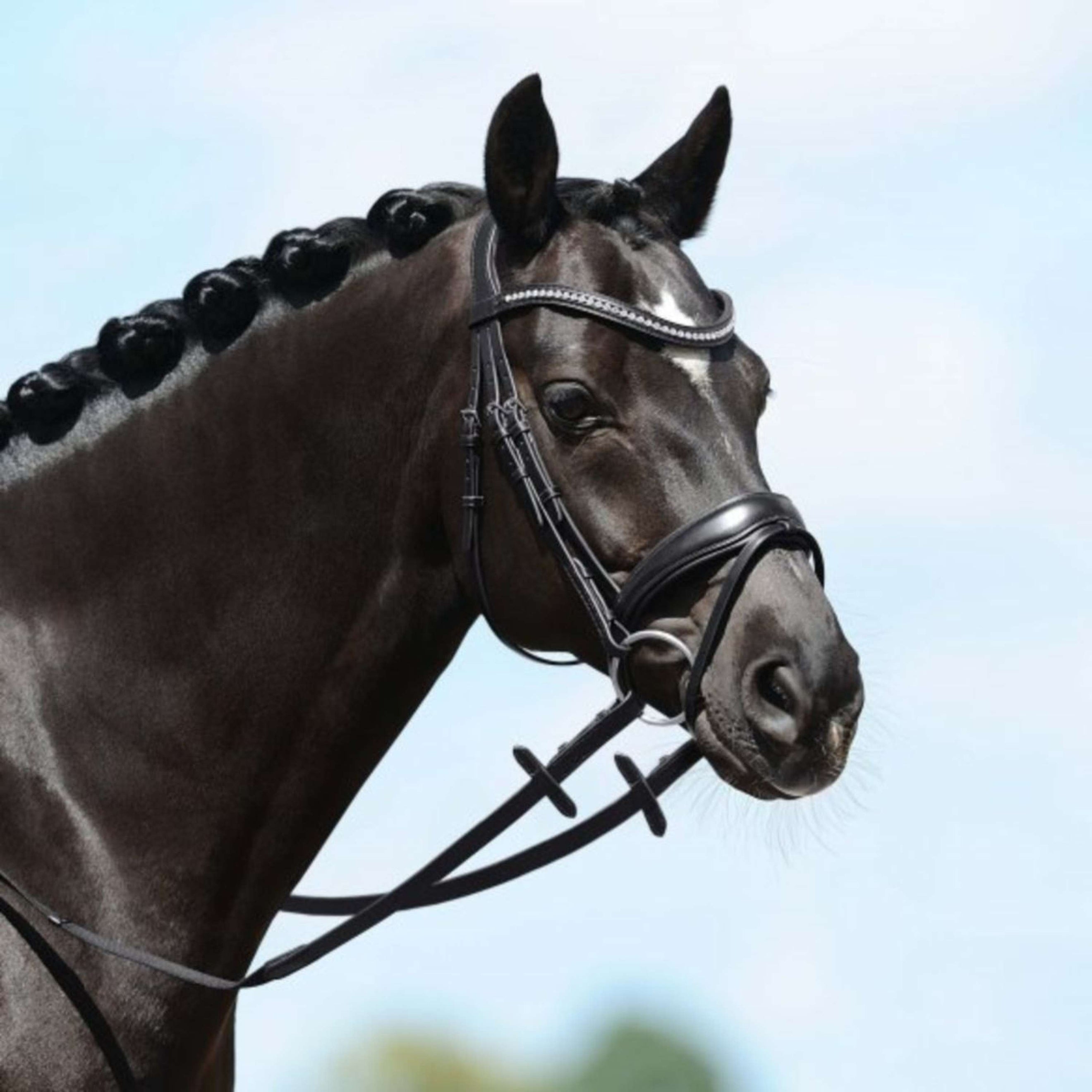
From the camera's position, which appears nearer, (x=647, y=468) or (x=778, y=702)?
(x=778, y=702)

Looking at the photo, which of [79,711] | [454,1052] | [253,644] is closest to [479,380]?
[253,644]

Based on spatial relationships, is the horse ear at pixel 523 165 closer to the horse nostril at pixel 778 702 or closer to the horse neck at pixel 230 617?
the horse neck at pixel 230 617

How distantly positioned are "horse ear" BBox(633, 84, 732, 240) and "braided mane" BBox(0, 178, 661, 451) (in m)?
0.25

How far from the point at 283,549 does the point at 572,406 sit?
96 centimetres

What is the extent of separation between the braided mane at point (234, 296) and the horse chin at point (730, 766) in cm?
→ 156

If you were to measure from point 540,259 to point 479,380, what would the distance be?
43 centimetres

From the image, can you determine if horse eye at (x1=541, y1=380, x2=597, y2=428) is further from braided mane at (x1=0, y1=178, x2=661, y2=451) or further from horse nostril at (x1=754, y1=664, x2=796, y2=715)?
horse nostril at (x1=754, y1=664, x2=796, y2=715)

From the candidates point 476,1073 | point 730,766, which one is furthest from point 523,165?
point 476,1073

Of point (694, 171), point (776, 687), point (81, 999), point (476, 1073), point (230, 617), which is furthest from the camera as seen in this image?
point (476, 1073)

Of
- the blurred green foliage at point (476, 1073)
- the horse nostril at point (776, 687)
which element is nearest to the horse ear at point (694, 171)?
the horse nostril at point (776, 687)

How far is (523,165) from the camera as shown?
8.28 meters

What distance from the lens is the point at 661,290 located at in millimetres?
8133

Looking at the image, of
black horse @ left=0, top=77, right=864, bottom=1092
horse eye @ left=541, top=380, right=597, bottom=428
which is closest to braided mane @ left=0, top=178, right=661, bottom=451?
black horse @ left=0, top=77, right=864, bottom=1092

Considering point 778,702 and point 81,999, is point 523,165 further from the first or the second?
point 81,999
